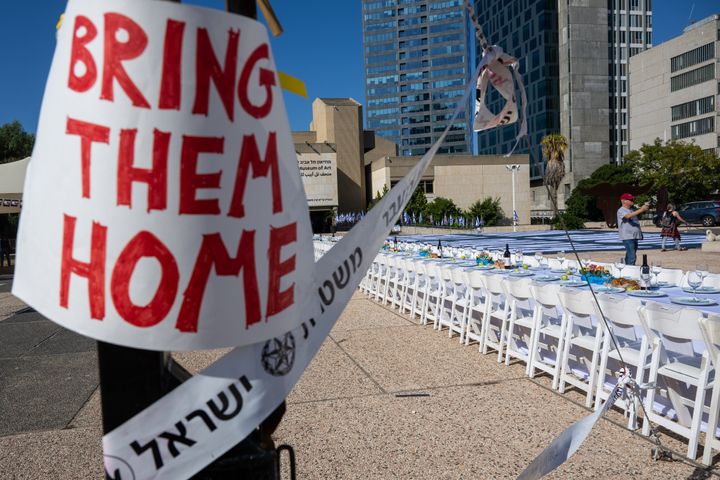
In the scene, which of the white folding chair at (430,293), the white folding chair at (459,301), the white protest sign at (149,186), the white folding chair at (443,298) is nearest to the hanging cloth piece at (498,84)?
the white protest sign at (149,186)

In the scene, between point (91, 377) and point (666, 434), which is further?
point (91, 377)

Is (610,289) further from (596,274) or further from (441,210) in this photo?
(441,210)

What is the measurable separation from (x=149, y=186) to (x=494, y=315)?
18.6ft

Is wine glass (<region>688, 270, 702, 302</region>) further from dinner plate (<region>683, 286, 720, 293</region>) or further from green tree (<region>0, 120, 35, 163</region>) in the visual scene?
green tree (<region>0, 120, 35, 163</region>)

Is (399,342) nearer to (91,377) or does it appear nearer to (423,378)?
(423,378)

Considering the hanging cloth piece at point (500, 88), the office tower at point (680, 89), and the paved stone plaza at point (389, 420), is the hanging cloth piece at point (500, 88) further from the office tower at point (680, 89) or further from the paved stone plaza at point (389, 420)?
the office tower at point (680, 89)

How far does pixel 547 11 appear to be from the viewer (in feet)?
286

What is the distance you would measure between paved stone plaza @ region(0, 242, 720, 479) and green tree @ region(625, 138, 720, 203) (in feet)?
122

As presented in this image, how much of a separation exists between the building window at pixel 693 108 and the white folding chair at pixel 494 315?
221 ft

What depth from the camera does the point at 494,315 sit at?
6391 mm

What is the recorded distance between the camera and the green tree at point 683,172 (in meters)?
38.1

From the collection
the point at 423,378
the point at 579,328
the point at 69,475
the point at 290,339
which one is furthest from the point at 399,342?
the point at 290,339

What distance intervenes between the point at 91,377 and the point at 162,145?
19.1 ft

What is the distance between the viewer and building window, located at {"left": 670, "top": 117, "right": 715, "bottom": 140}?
62.6 m
